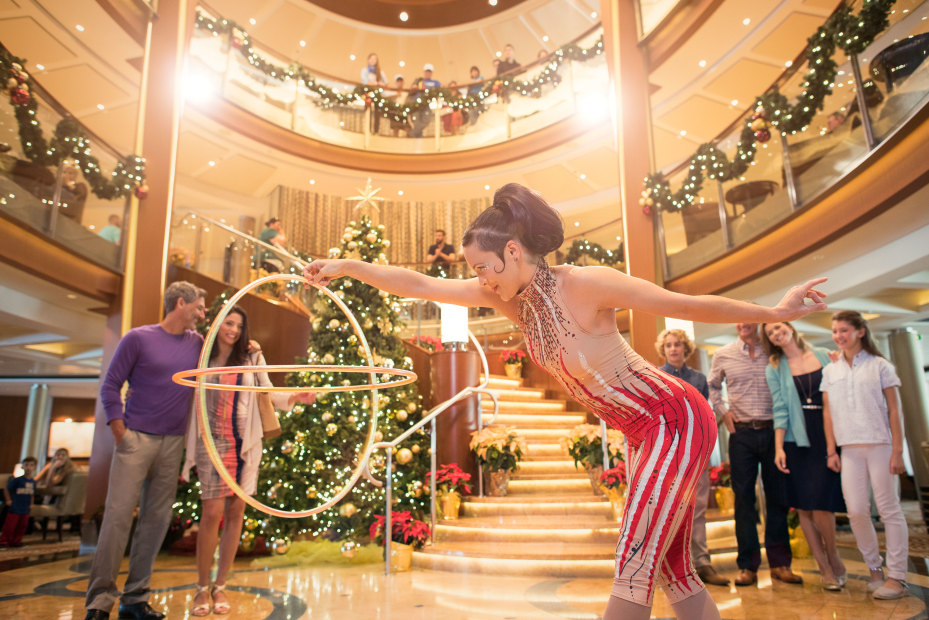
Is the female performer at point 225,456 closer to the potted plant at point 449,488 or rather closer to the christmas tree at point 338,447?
the christmas tree at point 338,447

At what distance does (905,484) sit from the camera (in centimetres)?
1114

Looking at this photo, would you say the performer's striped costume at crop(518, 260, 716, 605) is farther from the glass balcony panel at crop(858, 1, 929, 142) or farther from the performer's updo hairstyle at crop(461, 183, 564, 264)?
the glass balcony panel at crop(858, 1, 929, 142)

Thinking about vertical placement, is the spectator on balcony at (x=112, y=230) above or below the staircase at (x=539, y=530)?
above

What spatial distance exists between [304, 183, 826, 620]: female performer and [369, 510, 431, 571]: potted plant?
3506 mm

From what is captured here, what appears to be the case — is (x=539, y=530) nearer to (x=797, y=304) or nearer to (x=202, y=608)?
→ (x=202, y=608)

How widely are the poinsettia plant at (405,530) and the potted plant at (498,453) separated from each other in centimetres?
97

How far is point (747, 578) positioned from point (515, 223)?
3.45 m

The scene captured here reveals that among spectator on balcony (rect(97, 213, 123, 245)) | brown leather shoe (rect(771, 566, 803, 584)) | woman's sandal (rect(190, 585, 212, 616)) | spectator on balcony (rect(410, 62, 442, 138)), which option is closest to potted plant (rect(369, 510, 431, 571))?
woman's sandal (rect(190, 585, 212, 616))

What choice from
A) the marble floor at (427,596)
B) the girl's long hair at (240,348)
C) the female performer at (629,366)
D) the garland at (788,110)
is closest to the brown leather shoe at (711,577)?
the marble floor at (427,596)

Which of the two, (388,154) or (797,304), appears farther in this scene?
(388,154)

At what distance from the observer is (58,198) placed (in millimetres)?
6414

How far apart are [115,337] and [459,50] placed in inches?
473

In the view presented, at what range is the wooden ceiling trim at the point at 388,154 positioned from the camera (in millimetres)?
11547

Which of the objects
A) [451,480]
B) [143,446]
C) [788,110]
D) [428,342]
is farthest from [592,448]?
[788,110]
